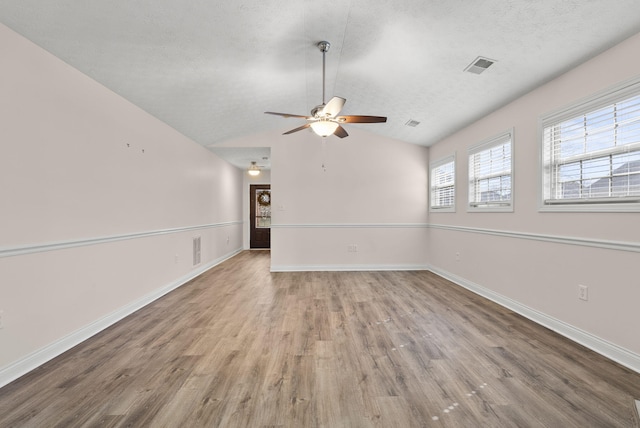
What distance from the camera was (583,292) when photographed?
101 inches

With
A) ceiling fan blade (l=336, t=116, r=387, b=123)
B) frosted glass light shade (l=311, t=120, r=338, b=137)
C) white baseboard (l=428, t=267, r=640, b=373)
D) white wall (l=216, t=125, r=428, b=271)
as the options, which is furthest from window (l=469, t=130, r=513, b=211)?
frosted glass light shade (l=311, t=120, r=338, b=137)

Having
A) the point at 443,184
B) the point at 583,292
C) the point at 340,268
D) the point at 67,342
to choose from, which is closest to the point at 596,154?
the point at 583,292

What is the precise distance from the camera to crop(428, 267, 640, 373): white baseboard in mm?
2158

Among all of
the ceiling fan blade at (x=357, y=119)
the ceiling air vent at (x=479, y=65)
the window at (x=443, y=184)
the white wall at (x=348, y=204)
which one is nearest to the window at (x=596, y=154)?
the ceiling air vent at (x=479, y=65)

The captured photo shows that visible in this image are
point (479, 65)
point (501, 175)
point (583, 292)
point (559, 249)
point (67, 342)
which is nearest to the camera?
point (67, 342)

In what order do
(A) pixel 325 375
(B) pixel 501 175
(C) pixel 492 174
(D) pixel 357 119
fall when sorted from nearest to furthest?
(A) pixel 325 375
(D) pixel 357 119
(B) pixel 501 175
(C) pixel 492 174

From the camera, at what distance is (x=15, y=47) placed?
6.74 ft

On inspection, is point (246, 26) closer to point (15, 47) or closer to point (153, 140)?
point (15, 47)

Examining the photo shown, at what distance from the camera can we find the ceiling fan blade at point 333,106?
2746mm

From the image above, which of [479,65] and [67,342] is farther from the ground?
[479,65]

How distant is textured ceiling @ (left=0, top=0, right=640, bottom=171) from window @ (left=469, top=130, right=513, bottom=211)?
1.58ft

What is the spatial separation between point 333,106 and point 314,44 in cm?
67

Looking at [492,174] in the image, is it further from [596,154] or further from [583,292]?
[583,292]

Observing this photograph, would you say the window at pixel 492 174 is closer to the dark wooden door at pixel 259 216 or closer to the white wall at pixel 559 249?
the white wall at pixel 559 249
